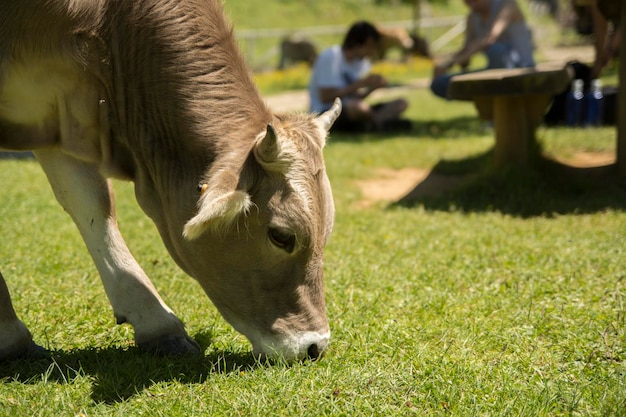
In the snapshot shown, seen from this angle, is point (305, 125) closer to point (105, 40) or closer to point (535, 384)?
point (105, 40)

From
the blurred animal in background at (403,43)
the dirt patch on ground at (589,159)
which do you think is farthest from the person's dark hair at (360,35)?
the blurred animal in background at (403,43)

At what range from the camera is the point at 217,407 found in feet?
10.4

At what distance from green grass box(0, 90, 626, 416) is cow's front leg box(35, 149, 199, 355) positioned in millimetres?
139

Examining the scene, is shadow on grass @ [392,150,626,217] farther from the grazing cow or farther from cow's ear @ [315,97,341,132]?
the grazing cow

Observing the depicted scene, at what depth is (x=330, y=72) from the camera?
11.6 meters

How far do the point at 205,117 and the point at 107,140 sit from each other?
0.56 metres

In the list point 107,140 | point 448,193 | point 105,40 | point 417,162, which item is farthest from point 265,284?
point 417,162

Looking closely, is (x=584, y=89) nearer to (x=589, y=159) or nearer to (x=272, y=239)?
(x=589, y=159)

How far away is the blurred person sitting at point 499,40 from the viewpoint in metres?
10.5

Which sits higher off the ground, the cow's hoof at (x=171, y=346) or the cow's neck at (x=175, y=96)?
the cow's neck at (x=175, y=96)

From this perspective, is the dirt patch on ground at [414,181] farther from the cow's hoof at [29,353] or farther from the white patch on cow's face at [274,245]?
the cow's hoof at [29,353]

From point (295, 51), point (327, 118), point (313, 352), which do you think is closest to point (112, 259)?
point (313, 352)

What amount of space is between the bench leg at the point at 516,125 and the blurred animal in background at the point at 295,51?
829 inches

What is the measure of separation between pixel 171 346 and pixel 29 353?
2.19 ft
